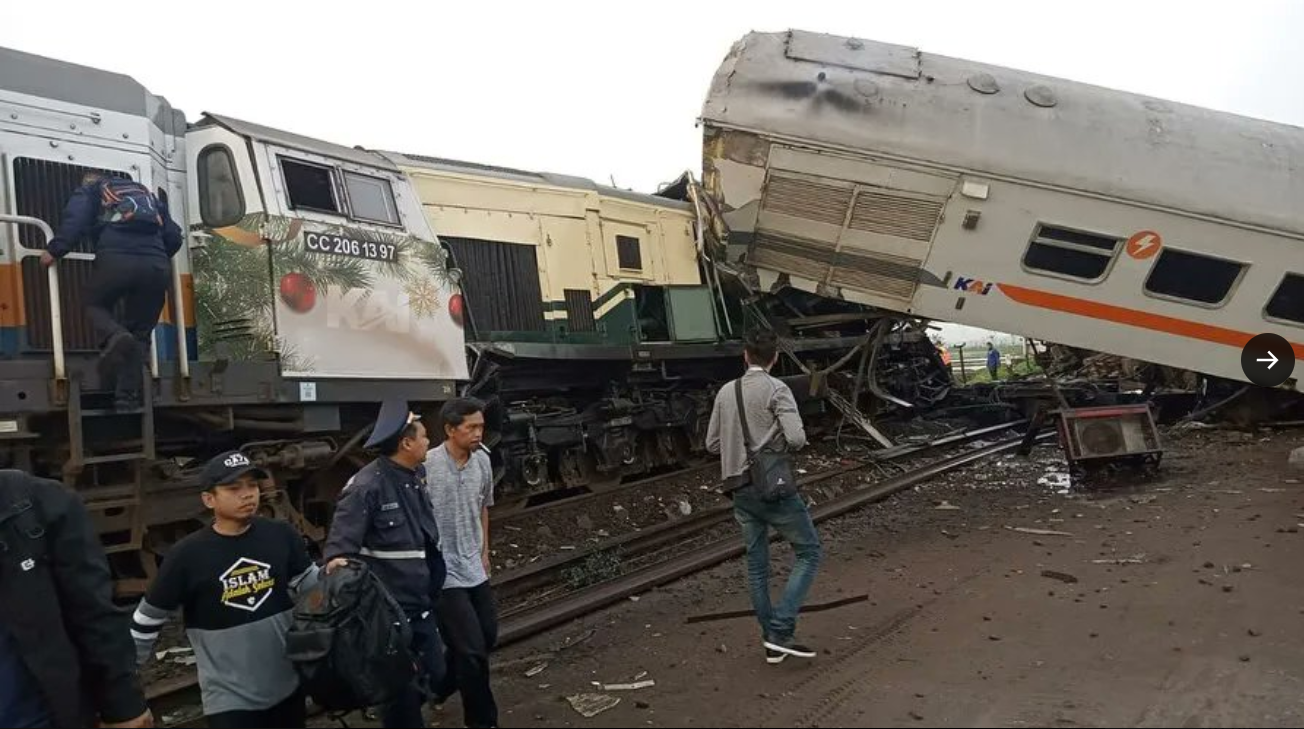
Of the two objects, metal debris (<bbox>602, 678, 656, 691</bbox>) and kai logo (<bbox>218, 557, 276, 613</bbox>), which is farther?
metal debris (<bbox>602, 678, 656, 691</bbox>)

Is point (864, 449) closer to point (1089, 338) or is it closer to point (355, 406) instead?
point (1089, 338)

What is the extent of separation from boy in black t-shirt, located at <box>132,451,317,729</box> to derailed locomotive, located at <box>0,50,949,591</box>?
2.67m

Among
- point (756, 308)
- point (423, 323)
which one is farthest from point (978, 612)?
point (756, 308)

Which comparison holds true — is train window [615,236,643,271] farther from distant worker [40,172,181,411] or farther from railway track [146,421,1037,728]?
distant worker [40,172,181,411]

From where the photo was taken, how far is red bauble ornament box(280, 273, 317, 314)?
6.32 m

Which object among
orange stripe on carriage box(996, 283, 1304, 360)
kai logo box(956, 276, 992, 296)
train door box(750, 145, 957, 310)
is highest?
train door box(750, 145, 957, 310)

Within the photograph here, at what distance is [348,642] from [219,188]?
4.53 metres

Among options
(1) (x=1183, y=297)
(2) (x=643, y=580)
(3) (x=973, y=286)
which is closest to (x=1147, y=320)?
(1) (x=1183, y=297)

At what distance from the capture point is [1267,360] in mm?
9141

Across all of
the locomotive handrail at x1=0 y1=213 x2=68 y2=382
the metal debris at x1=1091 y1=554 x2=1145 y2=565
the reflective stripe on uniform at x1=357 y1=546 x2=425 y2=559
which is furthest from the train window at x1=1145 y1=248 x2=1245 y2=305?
the locomotive handrail at x1=0 y1=213 x2=68 y2=382

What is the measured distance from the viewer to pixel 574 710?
432cm

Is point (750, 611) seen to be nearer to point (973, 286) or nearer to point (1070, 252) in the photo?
point (973, 286)

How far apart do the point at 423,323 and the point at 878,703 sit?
4725 mm

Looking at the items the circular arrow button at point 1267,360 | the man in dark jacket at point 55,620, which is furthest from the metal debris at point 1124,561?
the man in dark jacket at point 55,620
